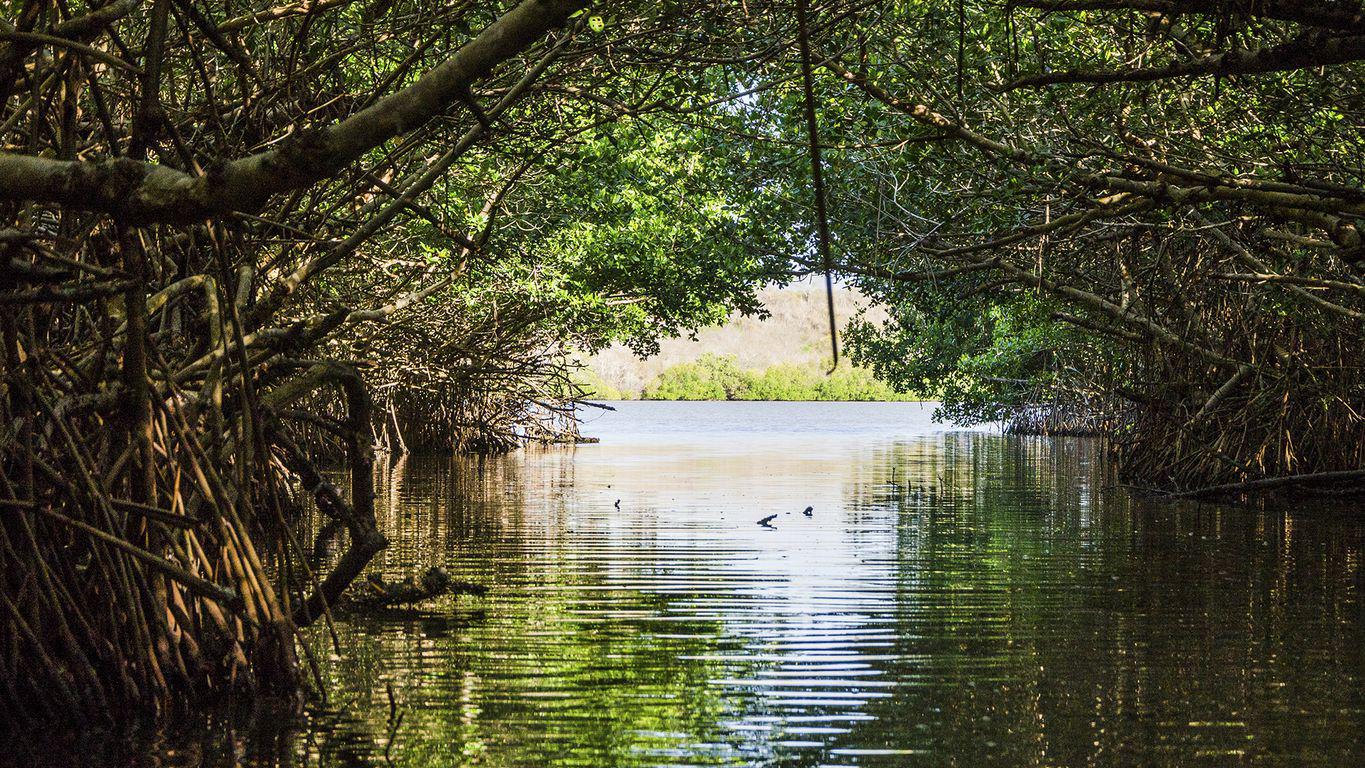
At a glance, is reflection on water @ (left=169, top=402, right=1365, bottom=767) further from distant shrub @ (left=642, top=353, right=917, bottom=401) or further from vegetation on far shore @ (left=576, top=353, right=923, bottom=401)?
distant shrub @ (left=642, top=353, right=917, bottom=401)

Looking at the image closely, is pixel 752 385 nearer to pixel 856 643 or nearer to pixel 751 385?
pixel 751 385

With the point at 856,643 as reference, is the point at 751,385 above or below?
above

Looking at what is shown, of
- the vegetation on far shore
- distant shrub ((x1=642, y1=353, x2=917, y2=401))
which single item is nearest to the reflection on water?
the vegetation on far shore

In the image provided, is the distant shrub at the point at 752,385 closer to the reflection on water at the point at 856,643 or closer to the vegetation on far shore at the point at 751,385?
the vegetation on far shore at the point at 751,385

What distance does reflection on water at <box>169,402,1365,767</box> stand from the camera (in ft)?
17.3

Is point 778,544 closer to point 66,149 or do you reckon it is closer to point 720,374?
point 66,149

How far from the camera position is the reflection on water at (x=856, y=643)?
5.26 metres

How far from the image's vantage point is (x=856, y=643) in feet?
23.7

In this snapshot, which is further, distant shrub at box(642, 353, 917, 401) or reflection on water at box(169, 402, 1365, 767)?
distant shrub at box(642, 353, 917, 401)

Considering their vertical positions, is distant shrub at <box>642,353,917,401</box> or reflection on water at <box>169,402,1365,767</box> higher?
distant shrub at <box>642,353,917,401</box>

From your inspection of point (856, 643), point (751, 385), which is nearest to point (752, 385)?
point (751, 385)

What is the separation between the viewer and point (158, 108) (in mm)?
3064

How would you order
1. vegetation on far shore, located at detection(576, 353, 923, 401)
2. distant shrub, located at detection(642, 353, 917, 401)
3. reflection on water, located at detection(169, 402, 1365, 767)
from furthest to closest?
distant shrub, located at detection(642, 353, 917, 401), vegetation on far shore, located at detection(576, 353, 923, 401), reflection on water, located at detection(169, 402, 1365, 767)

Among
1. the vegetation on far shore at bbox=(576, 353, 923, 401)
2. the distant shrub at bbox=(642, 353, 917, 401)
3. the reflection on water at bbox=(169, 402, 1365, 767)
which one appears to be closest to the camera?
the reflection on water at bbox=(169, 402, 1365, 767)
